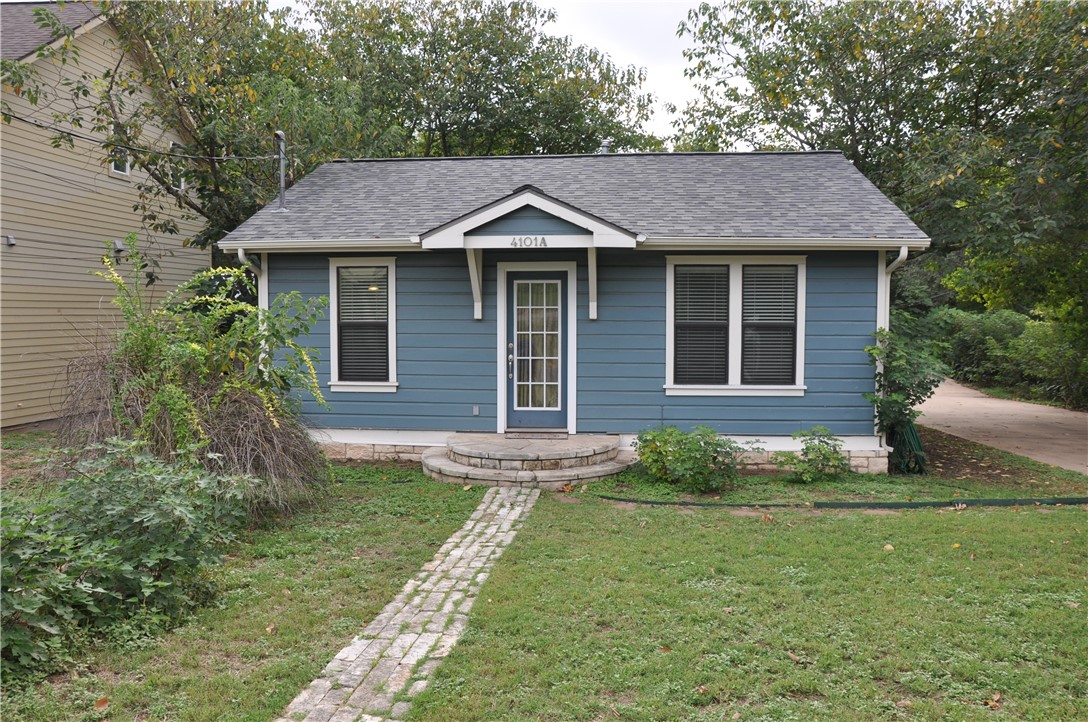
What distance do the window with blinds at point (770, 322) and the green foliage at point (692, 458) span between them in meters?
1.23

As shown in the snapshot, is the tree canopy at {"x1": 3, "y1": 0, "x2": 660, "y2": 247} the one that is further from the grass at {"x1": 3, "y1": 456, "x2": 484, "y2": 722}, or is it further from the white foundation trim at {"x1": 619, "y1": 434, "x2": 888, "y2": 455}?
the white foundation trim at {"x1": 619, "y1": 434, "x2": 888, "y2": 455}

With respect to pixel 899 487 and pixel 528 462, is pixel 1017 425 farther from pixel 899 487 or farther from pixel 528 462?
pixel 528 462

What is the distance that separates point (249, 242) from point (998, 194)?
10411 millimetres

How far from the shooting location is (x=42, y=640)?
140 inches

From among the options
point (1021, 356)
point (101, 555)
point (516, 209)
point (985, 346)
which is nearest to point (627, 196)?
point (516, 209)

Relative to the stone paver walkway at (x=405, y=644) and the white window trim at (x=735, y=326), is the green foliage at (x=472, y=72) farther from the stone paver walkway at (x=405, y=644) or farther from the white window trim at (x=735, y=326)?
the stone paver walkway at (x=405, y=644)

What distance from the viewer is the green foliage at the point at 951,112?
10.6 m

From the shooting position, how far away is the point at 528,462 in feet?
26.0

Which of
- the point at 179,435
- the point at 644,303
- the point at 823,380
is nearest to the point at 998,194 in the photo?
the point at 823,380

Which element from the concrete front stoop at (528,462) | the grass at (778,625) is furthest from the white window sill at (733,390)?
the grass at (778,625)

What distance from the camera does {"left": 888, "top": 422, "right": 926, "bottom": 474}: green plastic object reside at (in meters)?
8.66

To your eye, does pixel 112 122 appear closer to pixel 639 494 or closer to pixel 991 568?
pixel 639 494

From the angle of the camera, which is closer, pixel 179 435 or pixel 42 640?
pixel 42 640

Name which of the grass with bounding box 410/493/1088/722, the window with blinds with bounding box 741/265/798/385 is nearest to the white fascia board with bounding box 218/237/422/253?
the window with blinds with bounding box 741/265/798/385
